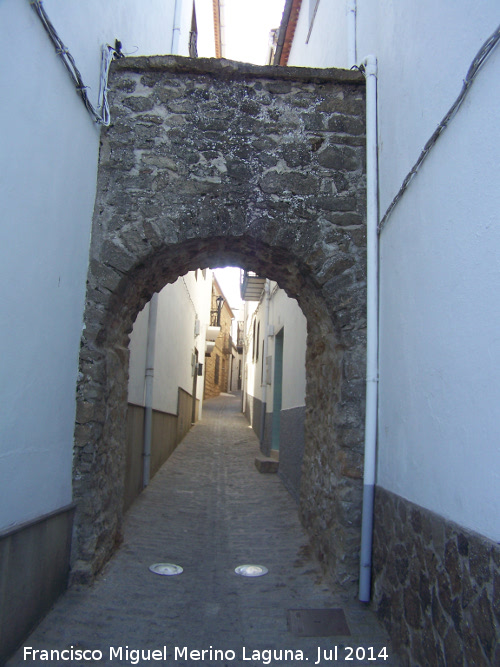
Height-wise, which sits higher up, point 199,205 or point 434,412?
point 199,205

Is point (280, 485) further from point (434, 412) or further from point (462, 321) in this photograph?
point (462, 321)

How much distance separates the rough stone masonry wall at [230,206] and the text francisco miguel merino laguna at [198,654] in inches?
30.2

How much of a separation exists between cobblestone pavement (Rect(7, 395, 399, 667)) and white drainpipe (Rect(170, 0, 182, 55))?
553 centimetres

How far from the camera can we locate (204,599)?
3.51 meters

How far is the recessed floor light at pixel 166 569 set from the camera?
3.89 m

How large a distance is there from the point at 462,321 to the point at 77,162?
103 inches

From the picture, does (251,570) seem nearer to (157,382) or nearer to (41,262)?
(41,262)

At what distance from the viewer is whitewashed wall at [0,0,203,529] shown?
2.42m

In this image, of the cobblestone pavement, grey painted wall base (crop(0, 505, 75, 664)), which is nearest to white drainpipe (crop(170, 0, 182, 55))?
the cobblestone pavement

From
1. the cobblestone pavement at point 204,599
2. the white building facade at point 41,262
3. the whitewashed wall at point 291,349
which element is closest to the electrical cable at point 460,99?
the white building facade at point 41,262

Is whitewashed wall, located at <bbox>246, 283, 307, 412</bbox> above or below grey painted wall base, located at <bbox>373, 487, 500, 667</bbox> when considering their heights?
above

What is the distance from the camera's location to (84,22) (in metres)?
3.36

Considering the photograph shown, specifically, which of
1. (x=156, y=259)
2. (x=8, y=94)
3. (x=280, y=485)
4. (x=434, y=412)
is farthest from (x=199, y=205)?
(x=280, y=485)

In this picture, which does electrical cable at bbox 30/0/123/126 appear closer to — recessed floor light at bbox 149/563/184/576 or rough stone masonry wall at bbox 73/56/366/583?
rough stone masonry wall at bbox 73/56/366/583
